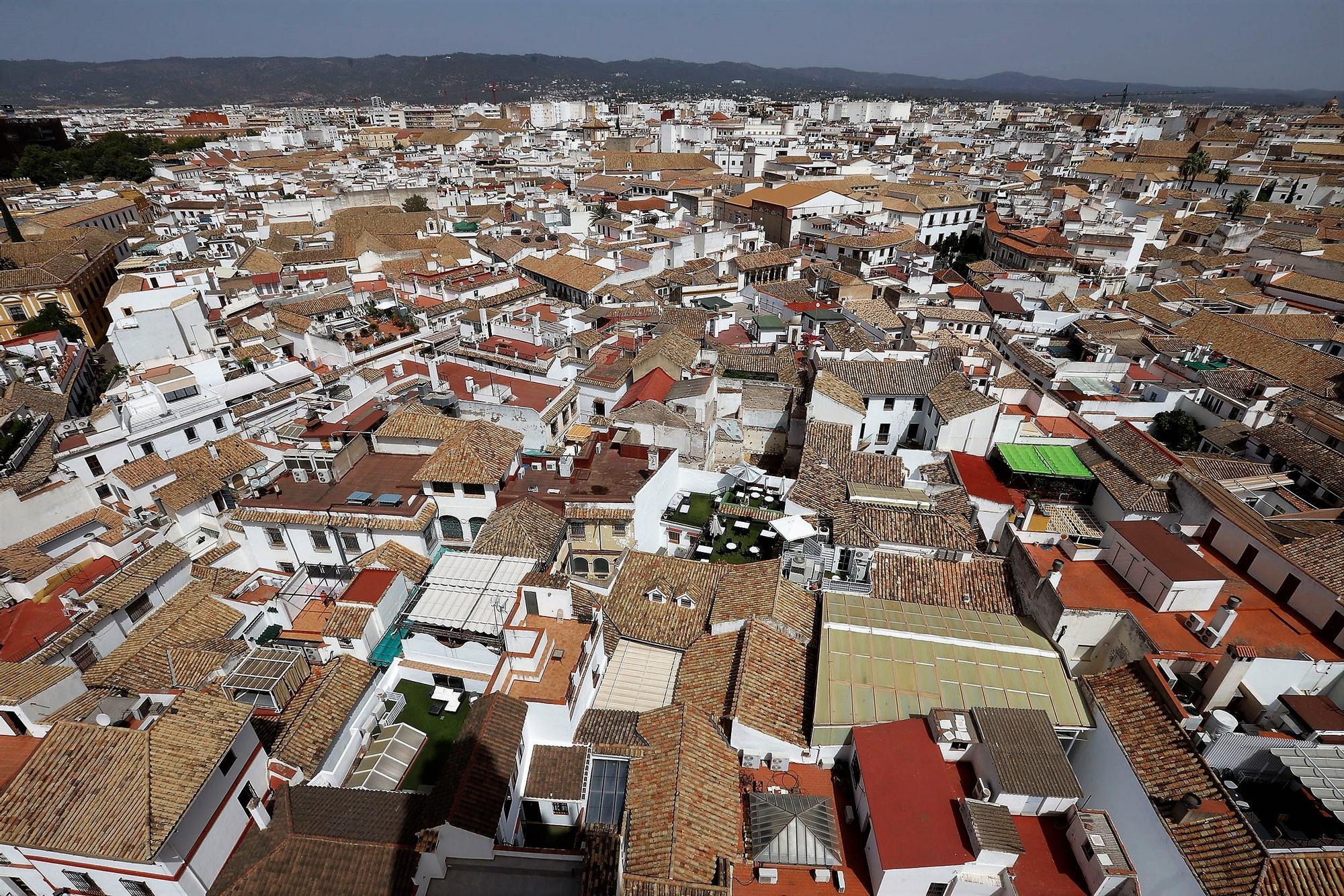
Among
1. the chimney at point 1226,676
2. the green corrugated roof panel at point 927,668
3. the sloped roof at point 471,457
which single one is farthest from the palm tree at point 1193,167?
the sloped roof at point 471,457

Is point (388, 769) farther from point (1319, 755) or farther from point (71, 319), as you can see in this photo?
point (71, 319)

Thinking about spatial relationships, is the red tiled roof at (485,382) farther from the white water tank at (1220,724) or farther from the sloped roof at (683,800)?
the white water tank at (1220,724)

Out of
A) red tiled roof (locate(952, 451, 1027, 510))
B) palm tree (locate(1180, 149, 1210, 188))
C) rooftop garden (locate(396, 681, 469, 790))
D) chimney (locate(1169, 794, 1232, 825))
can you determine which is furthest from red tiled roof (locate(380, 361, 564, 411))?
palm tree (locate(1180, 149, 1210, 188))

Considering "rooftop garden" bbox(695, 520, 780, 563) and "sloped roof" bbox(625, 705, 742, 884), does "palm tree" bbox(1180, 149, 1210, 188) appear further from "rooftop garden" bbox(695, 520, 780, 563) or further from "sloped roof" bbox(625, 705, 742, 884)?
"sloped roof" bbox(625, 705, 742, 884)

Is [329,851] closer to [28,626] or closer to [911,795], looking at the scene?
[911,795]

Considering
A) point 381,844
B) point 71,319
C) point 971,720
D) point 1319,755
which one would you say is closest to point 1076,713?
point 971,720

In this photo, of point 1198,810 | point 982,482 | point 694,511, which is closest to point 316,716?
point 694,511
